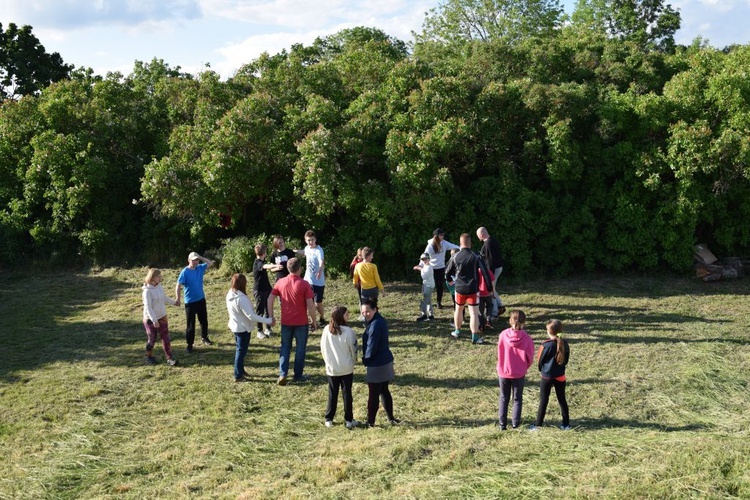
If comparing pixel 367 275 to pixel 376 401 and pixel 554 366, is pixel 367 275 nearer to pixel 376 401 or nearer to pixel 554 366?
pixel 376 401

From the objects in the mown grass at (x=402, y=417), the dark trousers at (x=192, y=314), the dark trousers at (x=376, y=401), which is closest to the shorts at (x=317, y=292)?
the mown grass at (x=402, y=417)

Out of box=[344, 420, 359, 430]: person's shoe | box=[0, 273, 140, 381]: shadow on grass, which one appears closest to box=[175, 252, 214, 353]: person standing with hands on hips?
box=[0, 273, 140, 381]: shadow on grass

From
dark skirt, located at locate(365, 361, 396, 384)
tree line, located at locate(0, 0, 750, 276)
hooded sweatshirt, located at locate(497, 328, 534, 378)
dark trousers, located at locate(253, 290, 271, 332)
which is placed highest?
tree line, located at locate(0, 0, 750, 276)

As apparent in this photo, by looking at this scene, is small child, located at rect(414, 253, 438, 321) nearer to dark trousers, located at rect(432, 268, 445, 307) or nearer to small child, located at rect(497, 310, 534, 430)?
dark trousers, located at rect(432, 268, 445, 307)

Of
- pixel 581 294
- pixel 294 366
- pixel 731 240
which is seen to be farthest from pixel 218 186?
pixel 731 240

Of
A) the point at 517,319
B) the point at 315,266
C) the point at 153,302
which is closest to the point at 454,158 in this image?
the point at 315,266

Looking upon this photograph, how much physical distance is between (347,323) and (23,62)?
28241mm

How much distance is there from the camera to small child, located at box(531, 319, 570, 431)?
6.89 m

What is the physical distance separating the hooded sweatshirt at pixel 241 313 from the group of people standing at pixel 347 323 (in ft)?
0.04

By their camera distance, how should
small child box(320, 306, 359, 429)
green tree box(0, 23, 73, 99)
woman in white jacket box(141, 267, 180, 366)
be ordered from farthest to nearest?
green tree box(0, 23, 73, 99), woman in white jacket box(141, 267, 180, 366), small child box(320, 306, 359, 429)

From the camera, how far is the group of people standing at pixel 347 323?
7008 mm

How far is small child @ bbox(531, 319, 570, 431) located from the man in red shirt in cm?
319

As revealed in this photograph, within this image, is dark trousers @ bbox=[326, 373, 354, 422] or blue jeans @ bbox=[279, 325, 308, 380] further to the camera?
blue jeans @ bbox=[279, 325, 308, 380]

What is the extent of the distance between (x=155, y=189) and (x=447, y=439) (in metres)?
11.0
